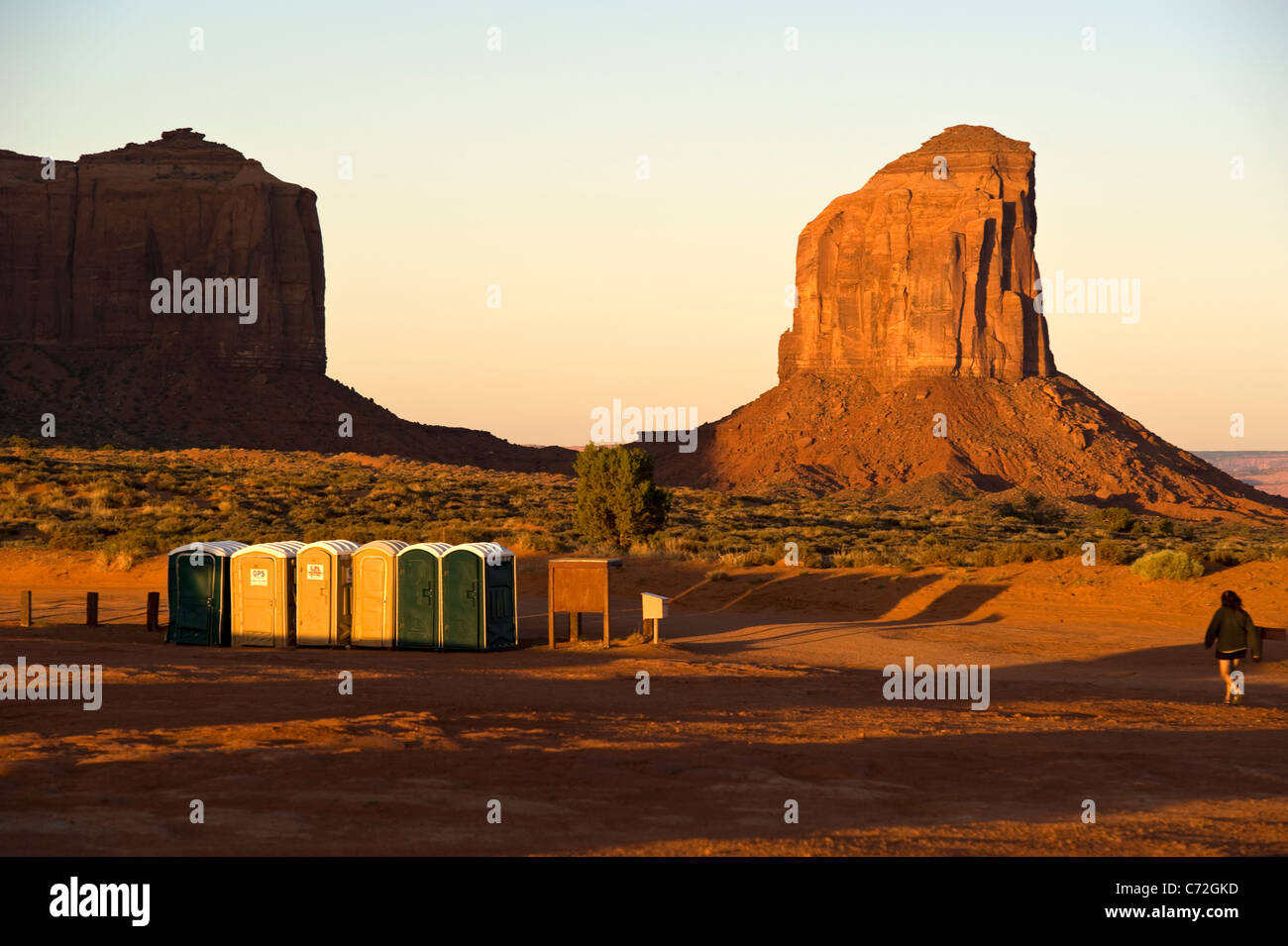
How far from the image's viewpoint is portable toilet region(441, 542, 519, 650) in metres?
22.0

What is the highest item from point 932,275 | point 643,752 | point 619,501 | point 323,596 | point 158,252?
point 158,252

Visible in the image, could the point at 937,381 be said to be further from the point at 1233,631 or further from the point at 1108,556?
the point at 1233,631

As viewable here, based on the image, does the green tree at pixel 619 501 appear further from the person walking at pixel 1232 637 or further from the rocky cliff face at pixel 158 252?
the rocky cliff face at pixel 158 252

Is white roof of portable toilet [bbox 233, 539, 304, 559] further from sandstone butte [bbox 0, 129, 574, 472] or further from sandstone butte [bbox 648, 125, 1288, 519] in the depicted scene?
sandstone butte [bbox 0, 129, 574, 472]

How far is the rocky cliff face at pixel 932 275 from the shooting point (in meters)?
122

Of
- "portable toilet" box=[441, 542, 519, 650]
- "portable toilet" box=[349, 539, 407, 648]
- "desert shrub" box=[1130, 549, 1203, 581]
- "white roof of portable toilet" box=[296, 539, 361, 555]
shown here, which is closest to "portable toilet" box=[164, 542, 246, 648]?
"white roof of portable toilet" box=[296, 539, 361, 555]

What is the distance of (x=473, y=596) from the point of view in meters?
22.1

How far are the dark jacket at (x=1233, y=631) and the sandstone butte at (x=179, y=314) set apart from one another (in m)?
91.5

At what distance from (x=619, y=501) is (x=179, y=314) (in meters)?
88.1

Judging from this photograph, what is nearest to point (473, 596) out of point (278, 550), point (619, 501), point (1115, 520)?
point (278, 550)

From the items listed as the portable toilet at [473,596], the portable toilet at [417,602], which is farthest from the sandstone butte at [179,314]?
the portable toilet at [473,596]

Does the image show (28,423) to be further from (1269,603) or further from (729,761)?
(729,761)

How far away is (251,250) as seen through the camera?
409 feet
